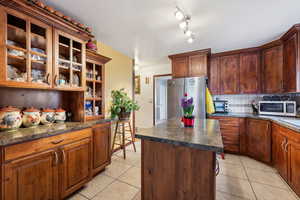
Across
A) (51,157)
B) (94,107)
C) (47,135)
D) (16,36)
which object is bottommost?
(51,157)

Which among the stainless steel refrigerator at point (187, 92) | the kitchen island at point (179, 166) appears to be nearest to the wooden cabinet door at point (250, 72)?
the stainless steel refrigerator at point (187, 92)

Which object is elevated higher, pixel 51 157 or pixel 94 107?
pixel 94 107

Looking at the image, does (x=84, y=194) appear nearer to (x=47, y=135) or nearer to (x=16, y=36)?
(x=47, y=135)

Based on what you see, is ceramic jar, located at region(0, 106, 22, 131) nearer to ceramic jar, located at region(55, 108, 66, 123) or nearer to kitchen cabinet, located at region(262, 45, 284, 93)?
ceramic jar, located at region(55, 108, 66, 123)

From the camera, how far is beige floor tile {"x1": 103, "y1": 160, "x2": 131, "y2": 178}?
2.06 m

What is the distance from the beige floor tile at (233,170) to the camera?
2023 millimetres

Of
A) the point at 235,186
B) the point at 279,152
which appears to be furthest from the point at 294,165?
the point at 235,186

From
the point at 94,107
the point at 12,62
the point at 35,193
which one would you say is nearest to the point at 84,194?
the point at 35,193

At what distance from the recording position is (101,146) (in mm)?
2014

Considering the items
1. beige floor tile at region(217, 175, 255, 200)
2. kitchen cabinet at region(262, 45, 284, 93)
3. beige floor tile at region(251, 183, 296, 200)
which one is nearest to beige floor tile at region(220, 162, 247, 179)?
beige floor tile at region(217, 175, 255, 200)

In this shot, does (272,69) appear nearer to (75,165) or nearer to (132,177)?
(132,177)

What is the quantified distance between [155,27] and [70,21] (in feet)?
3.98

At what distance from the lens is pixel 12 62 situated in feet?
4.59

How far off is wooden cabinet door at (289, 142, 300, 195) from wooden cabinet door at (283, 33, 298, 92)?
1053mm
